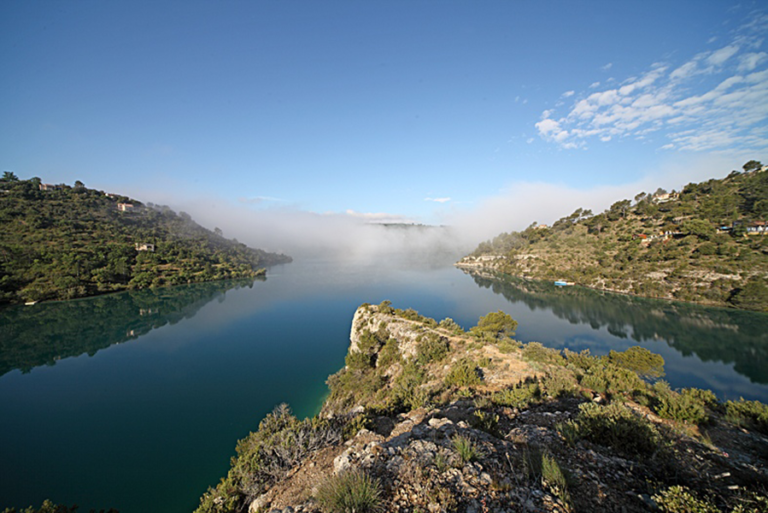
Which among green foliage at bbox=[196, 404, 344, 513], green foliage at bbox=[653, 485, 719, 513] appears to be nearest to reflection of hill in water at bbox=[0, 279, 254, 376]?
green foliage at bbox=[196, 404, 344, 513]

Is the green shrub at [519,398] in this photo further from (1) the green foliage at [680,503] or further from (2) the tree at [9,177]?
(2) the tree at [9,177]

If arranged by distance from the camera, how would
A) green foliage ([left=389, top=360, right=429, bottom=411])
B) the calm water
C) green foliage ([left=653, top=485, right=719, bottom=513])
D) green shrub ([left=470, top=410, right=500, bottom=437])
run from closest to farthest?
1. green foliage ([left=653, top=485, right=719, bottom=513])
2. green shrub ([left=470, top=410, right=500, bottom=437])
3. green foliage ([left=389, top=360, right=429, bottom=411])
4. the calm water

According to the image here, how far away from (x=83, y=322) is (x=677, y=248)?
345ft

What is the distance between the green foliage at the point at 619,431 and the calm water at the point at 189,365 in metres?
15.8

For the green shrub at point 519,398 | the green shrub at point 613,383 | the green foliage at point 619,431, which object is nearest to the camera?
the green foliage at point 619,431

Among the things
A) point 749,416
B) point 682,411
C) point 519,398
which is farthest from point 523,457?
point 749,416

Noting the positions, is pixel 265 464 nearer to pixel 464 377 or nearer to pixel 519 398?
pixel 519 398

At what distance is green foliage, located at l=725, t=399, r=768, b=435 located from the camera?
7.39 metres

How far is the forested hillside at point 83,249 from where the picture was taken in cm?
4953

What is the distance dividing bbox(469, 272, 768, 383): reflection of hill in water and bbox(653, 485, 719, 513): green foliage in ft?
122

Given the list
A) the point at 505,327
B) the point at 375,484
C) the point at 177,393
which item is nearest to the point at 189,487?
the point at 177,393

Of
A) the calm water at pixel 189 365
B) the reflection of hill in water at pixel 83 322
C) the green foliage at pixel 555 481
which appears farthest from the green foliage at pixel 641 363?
the reflection of hill in water at pixel 83 322

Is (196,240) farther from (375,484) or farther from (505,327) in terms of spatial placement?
(375,484)

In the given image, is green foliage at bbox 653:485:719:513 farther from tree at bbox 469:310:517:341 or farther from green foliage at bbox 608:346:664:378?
tree at bbox 469:310:517:341
